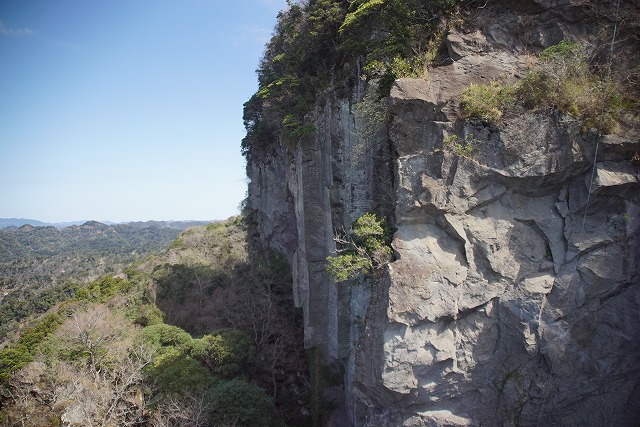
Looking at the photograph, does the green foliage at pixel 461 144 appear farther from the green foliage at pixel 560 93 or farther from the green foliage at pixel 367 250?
the green foliage at pixel 367 250

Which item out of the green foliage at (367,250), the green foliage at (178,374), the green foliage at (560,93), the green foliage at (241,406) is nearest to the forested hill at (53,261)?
the green foliage at (178,374)

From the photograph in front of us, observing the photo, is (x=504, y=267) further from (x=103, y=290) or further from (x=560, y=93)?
(x=103, y=290)

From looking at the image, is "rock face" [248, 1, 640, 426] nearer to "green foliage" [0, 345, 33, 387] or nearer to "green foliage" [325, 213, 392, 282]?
"green foliage" [325, 213, 392, 282]

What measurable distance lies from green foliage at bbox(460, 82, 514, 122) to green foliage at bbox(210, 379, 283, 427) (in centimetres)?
1241

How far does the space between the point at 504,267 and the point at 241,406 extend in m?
10.6

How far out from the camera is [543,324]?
9.07 m

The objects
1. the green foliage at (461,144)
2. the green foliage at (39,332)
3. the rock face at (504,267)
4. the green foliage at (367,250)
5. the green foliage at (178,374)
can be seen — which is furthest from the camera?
the green foliage at (39,332)

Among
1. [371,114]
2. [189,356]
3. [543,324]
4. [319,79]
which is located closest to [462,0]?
[371,114]

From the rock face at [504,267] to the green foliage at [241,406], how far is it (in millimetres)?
5066

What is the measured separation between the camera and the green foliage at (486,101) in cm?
928

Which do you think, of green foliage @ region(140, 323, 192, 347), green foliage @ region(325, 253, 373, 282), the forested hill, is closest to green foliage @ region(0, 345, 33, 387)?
green foliage @ region(140, 323, 192, 347)

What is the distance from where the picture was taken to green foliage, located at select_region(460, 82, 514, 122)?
9281 mm

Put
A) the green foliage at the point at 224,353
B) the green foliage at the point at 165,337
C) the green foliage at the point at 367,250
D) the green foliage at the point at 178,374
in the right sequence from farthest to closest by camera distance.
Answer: the green foliage at the point at 165,337 < the green foliage at the point at 224,353 < the green foliage at the point at 178,374 < the green foliage at the point at 367,250

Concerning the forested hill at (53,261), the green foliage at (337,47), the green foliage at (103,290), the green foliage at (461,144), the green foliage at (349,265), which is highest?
the green foliage at (337,47)
